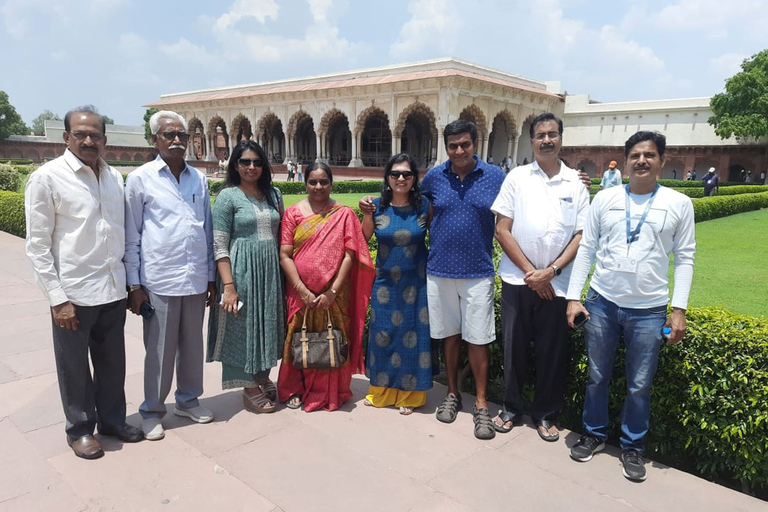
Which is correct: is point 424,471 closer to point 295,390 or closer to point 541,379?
point 541,379

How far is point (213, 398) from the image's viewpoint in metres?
3.23

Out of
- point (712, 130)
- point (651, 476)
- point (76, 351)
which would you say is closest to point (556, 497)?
point (651, 476)

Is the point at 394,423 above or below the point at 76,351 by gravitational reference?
below

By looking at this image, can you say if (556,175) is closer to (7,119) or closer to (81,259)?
(81,259)

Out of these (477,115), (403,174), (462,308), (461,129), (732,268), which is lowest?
(732,268)

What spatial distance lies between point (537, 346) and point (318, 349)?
125cm

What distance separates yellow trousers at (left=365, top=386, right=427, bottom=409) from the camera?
10.2ft

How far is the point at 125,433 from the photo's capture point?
8.64ft

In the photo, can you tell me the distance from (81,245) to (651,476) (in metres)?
2.92

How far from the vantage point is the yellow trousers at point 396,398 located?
3.09 m

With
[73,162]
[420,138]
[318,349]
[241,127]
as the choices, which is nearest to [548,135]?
[318,349]

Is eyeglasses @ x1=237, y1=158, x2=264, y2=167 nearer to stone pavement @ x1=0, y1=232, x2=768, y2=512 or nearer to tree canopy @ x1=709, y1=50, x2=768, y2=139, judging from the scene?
stone pavement @ x1=0, y1=232, x2=768, y2=512

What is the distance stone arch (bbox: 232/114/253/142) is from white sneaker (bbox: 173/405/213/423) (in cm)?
3083

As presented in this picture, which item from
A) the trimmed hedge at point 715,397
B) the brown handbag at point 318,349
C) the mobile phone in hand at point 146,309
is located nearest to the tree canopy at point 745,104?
the trimmed hedge at point 715,397
